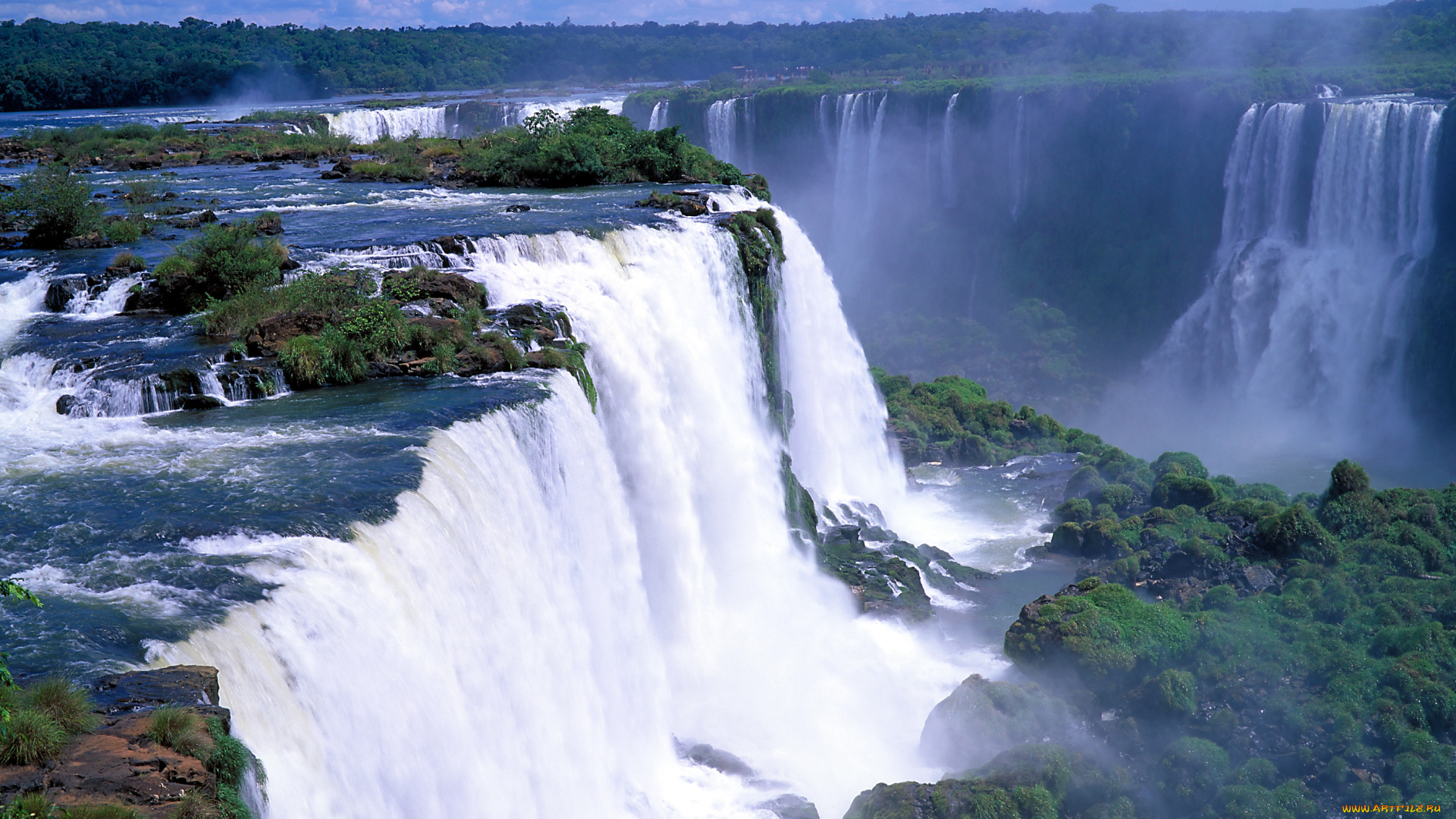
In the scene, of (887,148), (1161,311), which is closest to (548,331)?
(1161,311)

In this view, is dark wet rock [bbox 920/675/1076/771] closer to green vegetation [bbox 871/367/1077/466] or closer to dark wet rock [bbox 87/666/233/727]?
dark wet rock [bbox 87/666/233/727]

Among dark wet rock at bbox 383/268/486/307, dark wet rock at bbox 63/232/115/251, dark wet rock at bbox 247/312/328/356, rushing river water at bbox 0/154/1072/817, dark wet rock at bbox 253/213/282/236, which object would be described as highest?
dark wet rock at bbox 253/213/282/236

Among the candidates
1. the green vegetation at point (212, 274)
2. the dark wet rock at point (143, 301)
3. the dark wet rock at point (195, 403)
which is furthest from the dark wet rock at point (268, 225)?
the dark wet rock at point (195, 403)

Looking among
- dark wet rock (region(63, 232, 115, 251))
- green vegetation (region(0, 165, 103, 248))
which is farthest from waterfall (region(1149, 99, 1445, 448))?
green vegetation (region(0, 165, 103, 248))

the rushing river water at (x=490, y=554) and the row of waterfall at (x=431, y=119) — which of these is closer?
the rushing river water at (x=490, y=554)

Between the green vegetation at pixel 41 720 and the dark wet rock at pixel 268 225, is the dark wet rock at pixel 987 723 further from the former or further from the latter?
the dark wet rock at pixel 268 225

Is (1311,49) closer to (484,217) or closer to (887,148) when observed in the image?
(887,148)

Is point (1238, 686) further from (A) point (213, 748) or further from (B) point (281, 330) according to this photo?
(B) point (281, 330)
